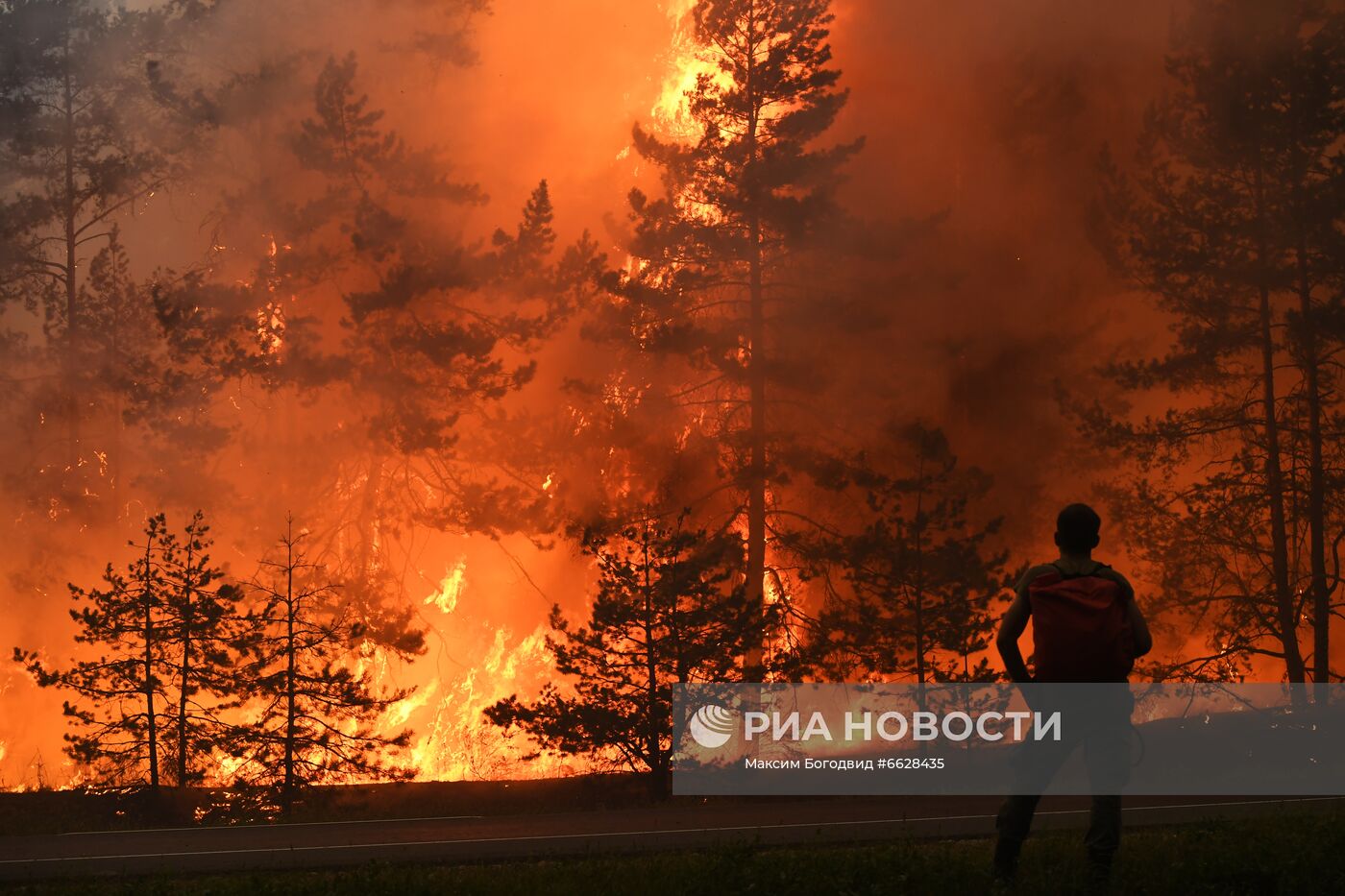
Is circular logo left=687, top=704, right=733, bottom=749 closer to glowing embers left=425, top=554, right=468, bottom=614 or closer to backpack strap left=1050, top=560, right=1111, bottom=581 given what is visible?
glowing embers left=425, top=554, right=468, bottom=614

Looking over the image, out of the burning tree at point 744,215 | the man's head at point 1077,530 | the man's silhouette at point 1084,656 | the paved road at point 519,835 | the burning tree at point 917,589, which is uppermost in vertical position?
the burning tree at point 744,215

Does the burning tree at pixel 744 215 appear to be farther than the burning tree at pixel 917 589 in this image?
Yes

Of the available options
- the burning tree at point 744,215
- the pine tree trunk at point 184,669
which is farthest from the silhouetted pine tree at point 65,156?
the burning tree at point 744,215

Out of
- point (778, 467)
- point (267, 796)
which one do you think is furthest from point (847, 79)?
point (267, 796)

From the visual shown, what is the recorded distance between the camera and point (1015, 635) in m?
6.23

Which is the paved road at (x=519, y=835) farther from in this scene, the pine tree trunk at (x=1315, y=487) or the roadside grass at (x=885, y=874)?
the pine tree trunk at (x=1315, y=487)

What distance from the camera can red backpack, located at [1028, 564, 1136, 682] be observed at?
612cm

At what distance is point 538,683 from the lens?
26547mm

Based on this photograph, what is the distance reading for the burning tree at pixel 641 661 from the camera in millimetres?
16938

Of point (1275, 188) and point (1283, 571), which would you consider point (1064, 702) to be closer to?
point (1283, 571)

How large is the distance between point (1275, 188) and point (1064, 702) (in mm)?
16744

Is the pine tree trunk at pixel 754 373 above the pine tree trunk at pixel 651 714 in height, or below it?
above

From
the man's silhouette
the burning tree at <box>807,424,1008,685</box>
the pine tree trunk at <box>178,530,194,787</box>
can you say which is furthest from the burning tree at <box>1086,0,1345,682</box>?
the man's silhouette

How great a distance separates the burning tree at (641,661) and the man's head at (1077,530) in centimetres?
1103
